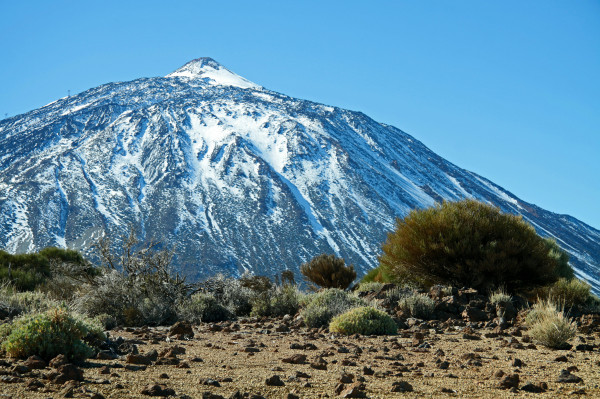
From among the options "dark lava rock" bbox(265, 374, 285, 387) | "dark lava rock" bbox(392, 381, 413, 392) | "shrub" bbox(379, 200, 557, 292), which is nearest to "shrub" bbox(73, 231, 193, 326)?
"shrub" bbox(379, 200, 557, 292)

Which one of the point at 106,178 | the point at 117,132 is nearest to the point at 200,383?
the point at 106,178

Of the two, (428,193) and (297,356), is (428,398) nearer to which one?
(297,356)

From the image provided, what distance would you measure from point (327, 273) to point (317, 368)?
47.9 ft

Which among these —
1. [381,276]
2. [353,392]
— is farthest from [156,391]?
[381,276]

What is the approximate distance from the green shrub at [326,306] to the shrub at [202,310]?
7.42ft

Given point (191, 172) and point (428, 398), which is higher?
point (191, 172)

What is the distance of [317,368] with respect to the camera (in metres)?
7.39

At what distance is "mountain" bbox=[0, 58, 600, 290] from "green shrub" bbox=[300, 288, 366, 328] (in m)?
96.6

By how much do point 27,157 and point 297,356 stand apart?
17652cm

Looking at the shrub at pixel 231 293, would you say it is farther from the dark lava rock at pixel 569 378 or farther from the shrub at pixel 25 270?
the dark lava rock at pixel 569 378

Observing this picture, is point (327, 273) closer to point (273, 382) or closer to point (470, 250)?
point (470, 250)

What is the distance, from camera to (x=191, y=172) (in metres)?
171

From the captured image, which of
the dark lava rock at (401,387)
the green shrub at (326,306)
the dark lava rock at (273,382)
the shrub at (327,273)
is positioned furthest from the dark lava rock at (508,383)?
the shrub at (327,273)

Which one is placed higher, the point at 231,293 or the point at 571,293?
the point at 231,293
